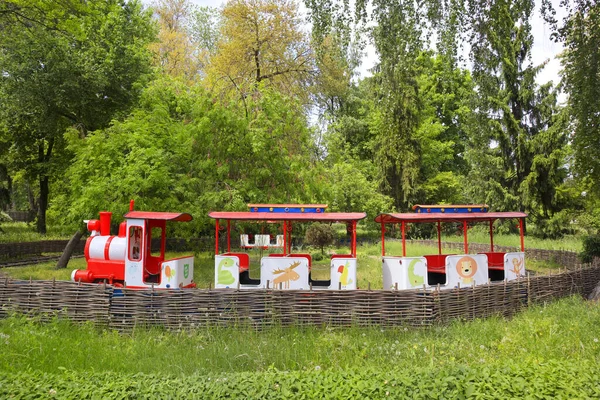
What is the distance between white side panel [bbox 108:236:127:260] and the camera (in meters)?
12.7

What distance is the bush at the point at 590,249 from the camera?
57.5 ft

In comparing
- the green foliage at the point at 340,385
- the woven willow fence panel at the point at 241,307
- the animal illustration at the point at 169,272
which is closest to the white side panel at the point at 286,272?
the woven willow fence panel at the point at 241,307

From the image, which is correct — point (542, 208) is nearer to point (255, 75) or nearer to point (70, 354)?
point (255, 75)

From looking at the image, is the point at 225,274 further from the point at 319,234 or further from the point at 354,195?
the point at 354,195

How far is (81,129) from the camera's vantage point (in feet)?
78.5

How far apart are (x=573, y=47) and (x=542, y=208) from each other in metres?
26.6

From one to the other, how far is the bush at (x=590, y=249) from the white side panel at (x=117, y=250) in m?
17.3

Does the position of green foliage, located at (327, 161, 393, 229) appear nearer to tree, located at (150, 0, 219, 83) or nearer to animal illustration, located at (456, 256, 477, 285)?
tree, located at (150, 0, 219, 83)

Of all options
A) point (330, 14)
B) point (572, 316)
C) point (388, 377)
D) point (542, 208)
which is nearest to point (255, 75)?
point (330, 14)

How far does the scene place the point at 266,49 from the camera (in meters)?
25.1

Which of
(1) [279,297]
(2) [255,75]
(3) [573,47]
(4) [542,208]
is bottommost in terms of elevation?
(1) [279,297]

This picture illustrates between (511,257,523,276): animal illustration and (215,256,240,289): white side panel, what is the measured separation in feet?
27.3

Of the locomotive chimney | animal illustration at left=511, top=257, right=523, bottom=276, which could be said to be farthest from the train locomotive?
animal illustration at left=511, top=257, right=523, bottom=276

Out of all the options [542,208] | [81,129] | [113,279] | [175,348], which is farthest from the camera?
[542,208]
